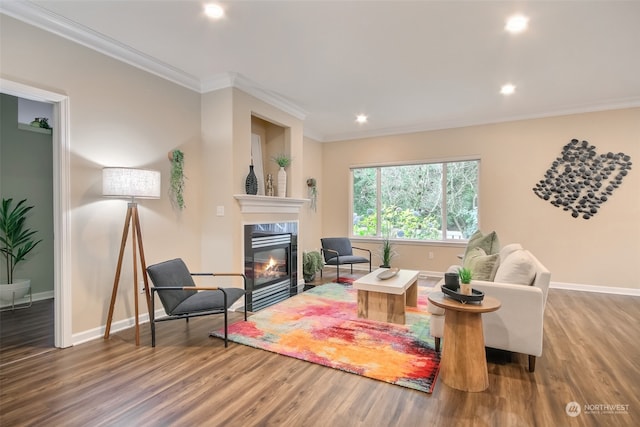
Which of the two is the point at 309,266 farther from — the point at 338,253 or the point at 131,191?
the point at 131,191

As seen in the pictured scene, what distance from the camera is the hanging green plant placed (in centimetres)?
380

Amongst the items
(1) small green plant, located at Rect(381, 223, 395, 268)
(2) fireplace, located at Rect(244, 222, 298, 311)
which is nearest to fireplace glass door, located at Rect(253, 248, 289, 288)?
(2) fireplace, located at Rect(244, 222, 298, 311)

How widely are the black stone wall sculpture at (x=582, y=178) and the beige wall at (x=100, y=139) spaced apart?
18.6 feet

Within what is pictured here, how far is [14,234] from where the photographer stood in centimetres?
412

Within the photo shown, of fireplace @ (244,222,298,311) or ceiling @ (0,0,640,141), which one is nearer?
ceiling @ (0,0,640,141)

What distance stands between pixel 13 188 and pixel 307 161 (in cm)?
458

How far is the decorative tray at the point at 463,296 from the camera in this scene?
2.22m

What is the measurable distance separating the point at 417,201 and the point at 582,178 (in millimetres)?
2558

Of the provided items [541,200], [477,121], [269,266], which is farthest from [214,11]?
[541,200]

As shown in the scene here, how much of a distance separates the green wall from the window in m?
5.19

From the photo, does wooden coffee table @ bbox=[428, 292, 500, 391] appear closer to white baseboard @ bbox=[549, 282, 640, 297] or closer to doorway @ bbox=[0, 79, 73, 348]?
doorway @ bbox=[0, 79, 73, 348]

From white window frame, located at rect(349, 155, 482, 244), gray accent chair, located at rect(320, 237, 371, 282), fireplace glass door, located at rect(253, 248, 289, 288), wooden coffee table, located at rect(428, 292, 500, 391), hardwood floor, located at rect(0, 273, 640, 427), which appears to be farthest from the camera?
white window frame, located at rect(349, 155, 482, 244)

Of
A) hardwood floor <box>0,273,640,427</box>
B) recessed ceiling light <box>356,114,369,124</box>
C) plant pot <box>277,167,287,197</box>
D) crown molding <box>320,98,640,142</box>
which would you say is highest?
recessed ceiling light <box>356,114,369,124</box>

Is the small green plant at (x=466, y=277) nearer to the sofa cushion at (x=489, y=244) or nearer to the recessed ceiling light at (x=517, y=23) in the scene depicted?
the sofa cushion at (x=489, y=244)
